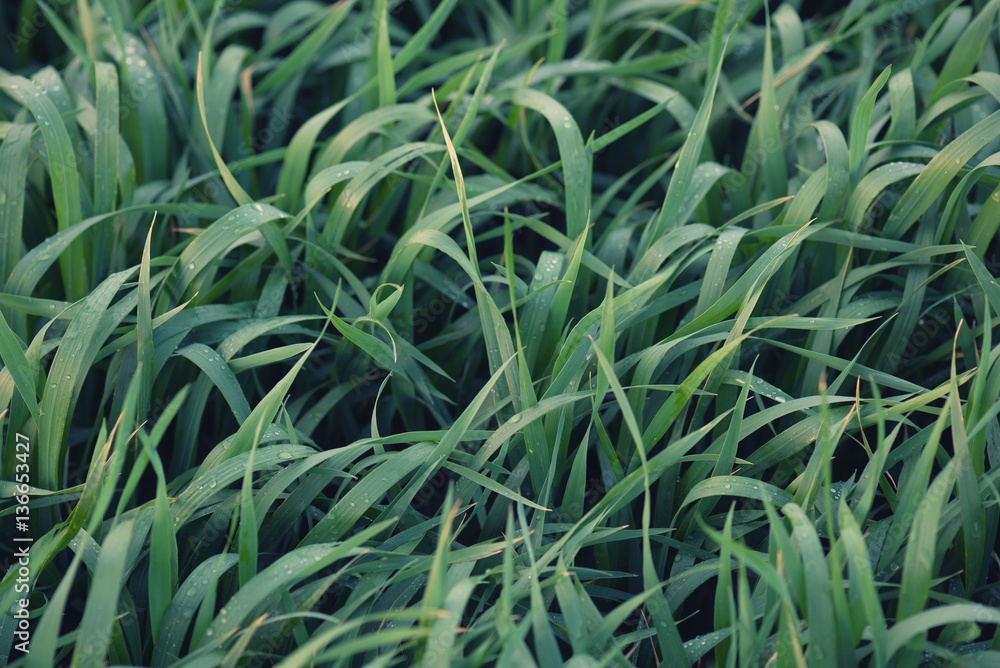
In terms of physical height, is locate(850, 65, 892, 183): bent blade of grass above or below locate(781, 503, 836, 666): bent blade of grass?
above

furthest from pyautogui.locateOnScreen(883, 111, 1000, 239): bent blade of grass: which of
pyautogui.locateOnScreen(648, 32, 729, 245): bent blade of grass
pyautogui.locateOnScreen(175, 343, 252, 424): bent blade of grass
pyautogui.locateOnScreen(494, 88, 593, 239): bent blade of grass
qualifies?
pyautogui.locateOnScreen(175, 343, 252, 424): bent blade of grass

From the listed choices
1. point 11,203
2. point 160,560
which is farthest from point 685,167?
point 11,203

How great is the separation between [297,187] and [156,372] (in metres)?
0.43

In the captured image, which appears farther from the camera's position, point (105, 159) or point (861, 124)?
point (105, 159)

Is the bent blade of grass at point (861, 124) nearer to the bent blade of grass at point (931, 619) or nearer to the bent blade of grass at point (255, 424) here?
the bent blade of grass at point (931, 619)

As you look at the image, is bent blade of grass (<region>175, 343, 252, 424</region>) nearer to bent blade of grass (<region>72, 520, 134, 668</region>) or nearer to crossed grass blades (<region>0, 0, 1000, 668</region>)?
crossed grass blades (<region>0, 0, 1000, 668</region>)

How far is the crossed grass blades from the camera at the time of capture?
0.77 meters

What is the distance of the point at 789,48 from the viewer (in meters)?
1.39

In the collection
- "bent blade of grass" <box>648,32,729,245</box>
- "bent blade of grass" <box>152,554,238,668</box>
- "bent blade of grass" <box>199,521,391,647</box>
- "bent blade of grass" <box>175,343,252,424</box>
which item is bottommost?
"bent blade of grass" <box>152,554,238,668</box>

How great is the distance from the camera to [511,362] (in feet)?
3.04

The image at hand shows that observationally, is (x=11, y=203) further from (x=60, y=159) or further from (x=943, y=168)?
(x=943, y=168)

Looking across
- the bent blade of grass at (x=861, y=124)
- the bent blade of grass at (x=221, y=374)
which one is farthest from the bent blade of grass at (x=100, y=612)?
the bent blade of grass at (x=861, y=124)

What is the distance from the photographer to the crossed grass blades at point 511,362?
0.77 meters

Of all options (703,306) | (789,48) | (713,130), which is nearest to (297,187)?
(703,306)
